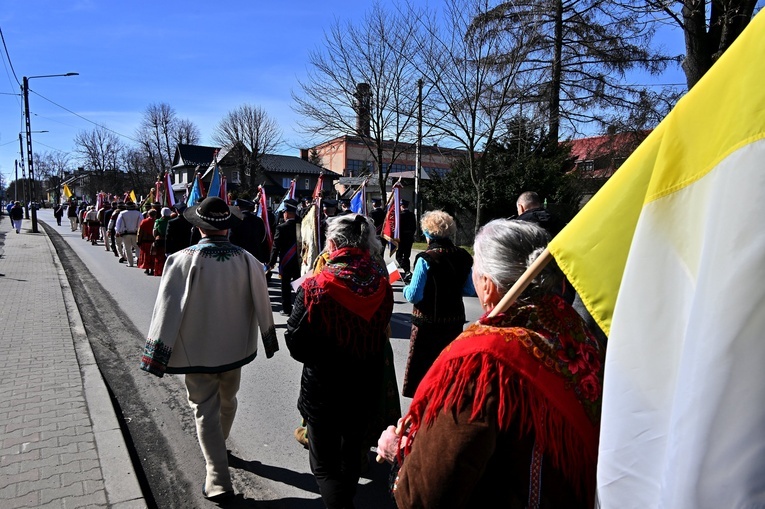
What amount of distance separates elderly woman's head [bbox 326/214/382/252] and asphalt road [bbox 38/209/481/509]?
1.70 meters

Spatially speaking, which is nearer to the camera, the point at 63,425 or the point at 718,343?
the point at 718,343

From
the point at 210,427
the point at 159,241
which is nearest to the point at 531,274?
the point at 210,427

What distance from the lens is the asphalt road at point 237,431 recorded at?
340cm

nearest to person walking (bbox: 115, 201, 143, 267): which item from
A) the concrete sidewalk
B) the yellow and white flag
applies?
the concrete sidewalk

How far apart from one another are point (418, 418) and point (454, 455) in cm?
21

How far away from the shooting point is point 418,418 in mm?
1597

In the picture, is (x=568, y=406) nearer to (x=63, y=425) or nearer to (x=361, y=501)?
(x=361, y=501)

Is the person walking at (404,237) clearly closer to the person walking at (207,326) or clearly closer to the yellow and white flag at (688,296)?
the person walking at (207,326)

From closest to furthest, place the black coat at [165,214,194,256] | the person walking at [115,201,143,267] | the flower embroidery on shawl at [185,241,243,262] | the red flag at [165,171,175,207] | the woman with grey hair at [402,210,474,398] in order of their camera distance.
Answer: the flower embroidery on shawl at [185,241,243,262]
the woman with grey hair at [402,210,474,398]
the black coat at [165,214,194,256]
the red flag at [165,171,175,207]
the person walking at [115,201,143,267]

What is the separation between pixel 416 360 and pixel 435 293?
1.93 feet

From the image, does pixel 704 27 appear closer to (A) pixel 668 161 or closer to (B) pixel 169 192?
(A) pixel 668 161

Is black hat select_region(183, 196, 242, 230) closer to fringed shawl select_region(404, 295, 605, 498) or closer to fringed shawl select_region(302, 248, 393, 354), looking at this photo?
fringed shawl select_region(302, 248, 393, 354)

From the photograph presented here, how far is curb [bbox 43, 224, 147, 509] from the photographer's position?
3119 millimetres

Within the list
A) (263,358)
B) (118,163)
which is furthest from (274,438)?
(118,163)
